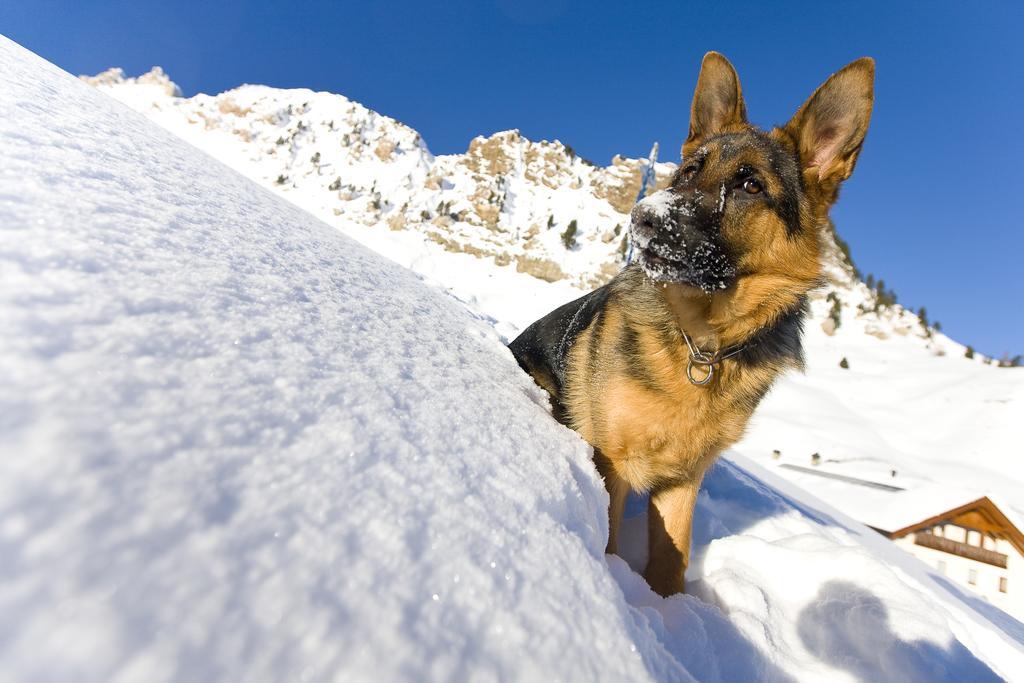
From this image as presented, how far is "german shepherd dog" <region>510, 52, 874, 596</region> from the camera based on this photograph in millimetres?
2287

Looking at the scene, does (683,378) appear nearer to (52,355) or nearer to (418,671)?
(418,671)

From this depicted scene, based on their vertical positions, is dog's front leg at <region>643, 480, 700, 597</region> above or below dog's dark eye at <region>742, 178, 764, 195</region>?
below

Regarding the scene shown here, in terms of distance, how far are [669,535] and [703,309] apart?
1.24 m

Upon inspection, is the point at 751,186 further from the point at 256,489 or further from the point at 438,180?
A: the point at 438,180

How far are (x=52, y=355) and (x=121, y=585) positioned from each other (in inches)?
16.6

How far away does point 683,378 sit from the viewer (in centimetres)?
227

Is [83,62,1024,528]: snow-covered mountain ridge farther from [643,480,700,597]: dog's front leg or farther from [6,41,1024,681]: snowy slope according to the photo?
[6,41,1024,681]: snowy slope

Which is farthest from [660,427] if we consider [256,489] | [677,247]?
[256,489]

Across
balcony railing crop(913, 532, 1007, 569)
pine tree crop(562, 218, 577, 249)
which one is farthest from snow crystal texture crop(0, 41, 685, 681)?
pine tree crop(562, 218, 577, 249)

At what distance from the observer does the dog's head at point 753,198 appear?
7.63 feet

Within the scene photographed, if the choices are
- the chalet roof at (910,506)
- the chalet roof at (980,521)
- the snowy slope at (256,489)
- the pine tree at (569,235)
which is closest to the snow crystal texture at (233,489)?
the snowy slope at (256,489)

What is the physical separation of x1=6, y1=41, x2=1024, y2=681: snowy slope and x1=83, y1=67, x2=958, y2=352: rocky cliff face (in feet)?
77.1

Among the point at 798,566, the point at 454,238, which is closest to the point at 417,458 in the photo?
A: the point at 798,566

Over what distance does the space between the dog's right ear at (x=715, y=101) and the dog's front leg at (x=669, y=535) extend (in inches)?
92.9
